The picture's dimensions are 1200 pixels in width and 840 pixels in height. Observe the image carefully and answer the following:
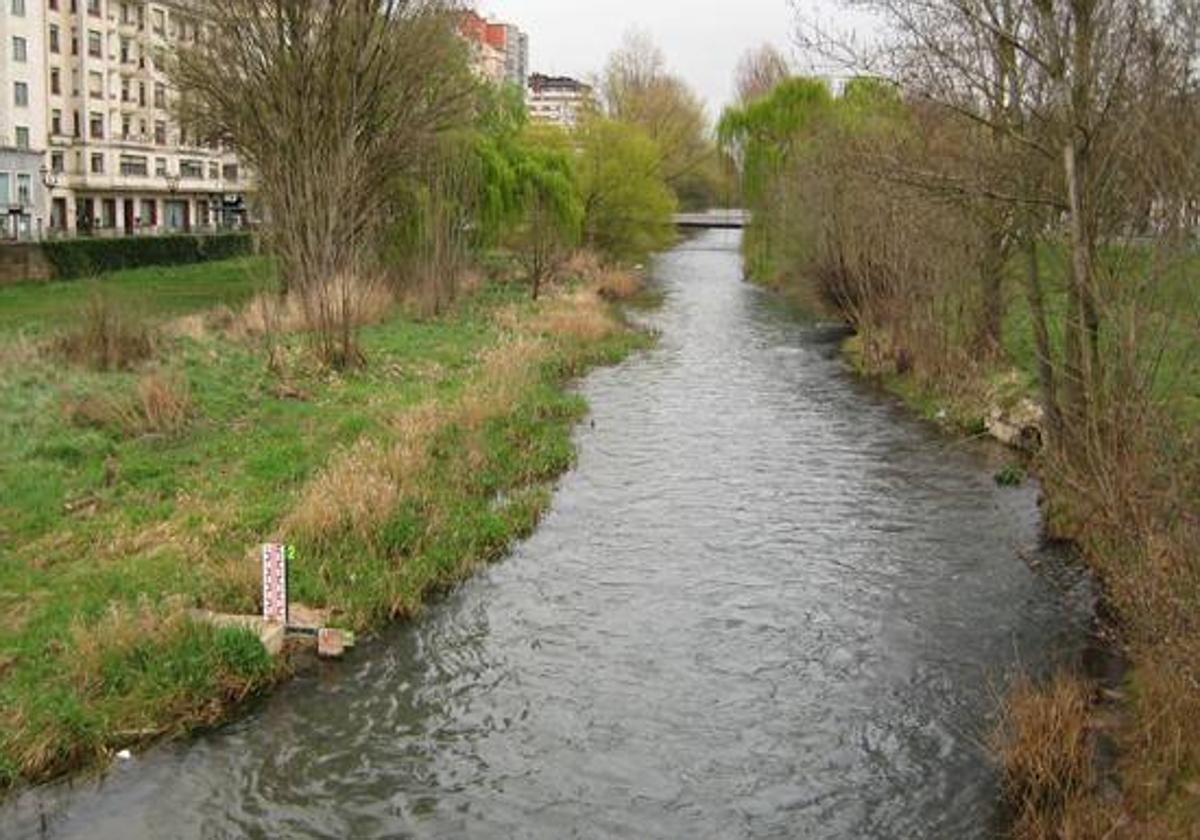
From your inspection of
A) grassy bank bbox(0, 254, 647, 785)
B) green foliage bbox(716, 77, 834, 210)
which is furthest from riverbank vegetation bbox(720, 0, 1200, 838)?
green foliage bbox(716, 77, 834, 210)

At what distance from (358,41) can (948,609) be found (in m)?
22.4

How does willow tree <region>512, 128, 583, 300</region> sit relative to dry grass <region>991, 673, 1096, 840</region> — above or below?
above

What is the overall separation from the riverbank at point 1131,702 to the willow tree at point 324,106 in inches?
663

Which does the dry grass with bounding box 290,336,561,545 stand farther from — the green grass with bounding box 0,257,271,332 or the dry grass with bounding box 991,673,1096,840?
the green grass with bounding box 0,257,271,332

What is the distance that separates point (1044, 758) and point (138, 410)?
39.9ft

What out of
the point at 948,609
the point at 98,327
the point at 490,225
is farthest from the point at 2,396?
the point at 490,225

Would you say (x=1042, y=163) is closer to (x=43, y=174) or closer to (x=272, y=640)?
(x=272, y=640)

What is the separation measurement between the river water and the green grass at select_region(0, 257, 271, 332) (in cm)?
1563

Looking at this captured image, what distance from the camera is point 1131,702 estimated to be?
32.1ft

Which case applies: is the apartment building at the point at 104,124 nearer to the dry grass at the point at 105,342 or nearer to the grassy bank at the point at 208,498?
the dry grass at the point at 105,342

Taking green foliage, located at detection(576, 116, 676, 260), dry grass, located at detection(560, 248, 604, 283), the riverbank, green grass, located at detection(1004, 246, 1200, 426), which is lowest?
the riverbank

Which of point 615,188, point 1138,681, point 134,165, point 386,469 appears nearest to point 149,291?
point 615,188

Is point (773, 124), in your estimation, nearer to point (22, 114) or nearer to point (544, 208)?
point (544, 208)

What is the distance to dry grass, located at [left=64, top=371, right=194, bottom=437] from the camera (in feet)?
53.5
